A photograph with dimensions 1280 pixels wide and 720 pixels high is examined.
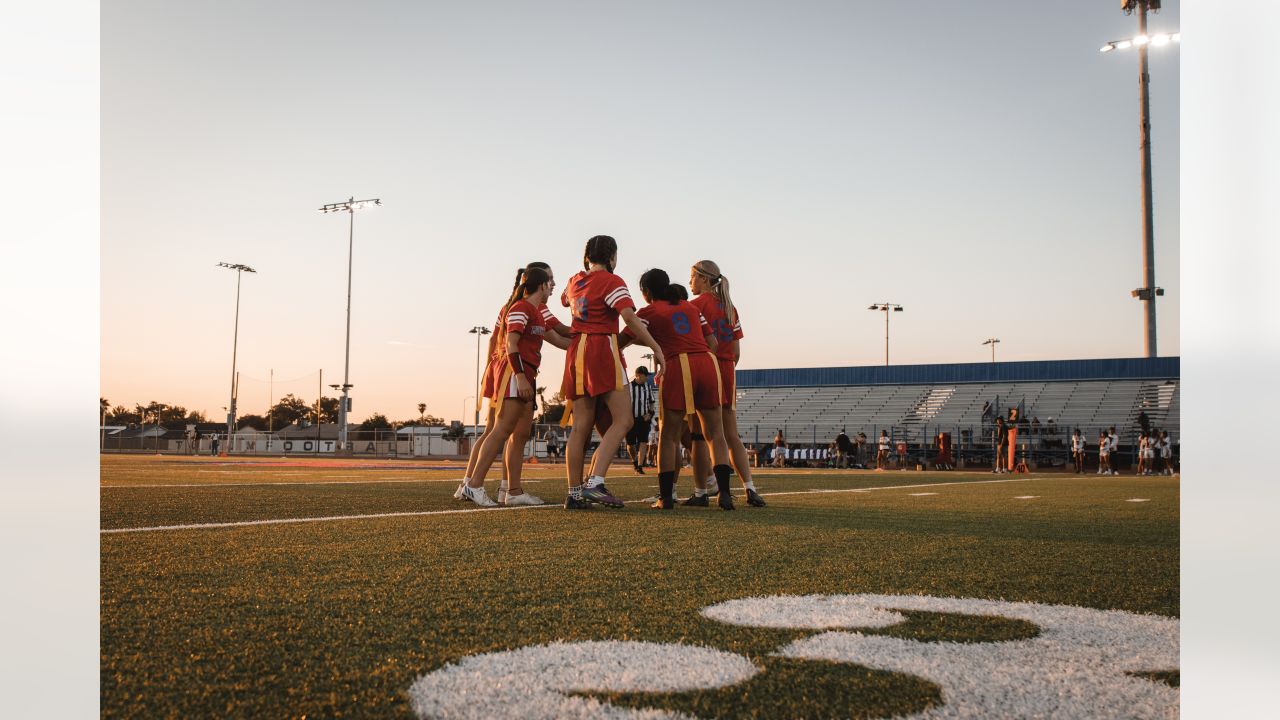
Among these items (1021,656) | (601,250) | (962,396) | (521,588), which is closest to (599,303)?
(601,250)

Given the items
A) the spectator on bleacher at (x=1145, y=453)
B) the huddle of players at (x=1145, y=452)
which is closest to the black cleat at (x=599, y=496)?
the huddle of players at (x=1145, y=452)

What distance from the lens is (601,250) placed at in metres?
6.25

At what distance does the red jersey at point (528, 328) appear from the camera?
6359 millimetres

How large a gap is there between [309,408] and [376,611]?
12791 cm

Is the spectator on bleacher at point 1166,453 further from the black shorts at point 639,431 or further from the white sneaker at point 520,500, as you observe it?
the white sneaker at point 520,500

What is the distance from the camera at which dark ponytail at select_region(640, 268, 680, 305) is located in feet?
22.0

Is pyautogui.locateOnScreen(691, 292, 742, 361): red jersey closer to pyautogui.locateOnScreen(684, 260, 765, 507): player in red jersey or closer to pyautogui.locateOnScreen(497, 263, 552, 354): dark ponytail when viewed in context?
pyautogui.locateOnScreen(684, 260, 765, 507): player in red jersey

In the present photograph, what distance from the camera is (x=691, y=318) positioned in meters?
6.57

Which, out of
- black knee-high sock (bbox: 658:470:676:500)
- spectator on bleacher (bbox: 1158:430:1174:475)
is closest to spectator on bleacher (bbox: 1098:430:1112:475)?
spectator on bleacher (bbox: 1158:430:1174:475)

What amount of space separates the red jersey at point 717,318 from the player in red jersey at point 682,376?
291 millimetres

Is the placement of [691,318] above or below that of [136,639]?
above
